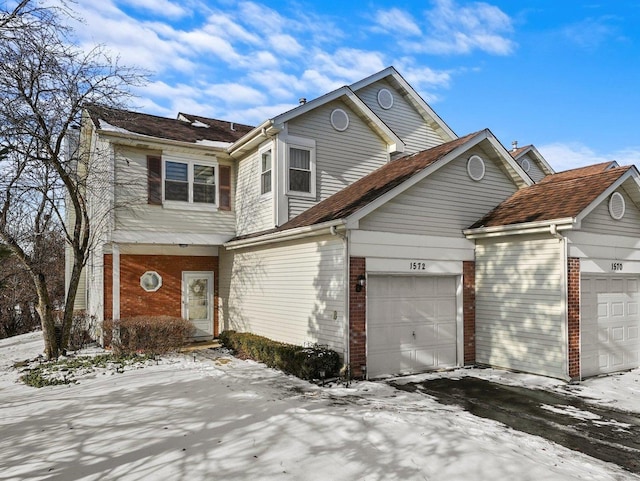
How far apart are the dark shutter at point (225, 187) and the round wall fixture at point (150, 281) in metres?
3.00

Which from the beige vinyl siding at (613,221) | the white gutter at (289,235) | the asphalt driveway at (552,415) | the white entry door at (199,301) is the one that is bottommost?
the asphalt driveway at (552,415)

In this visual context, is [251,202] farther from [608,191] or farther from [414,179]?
[608,191]

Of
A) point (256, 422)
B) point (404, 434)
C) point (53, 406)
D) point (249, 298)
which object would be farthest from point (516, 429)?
point (249, 298)

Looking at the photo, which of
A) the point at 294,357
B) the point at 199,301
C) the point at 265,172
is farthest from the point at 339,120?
the point at 294,357

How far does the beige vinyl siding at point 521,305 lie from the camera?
1005 centimetres

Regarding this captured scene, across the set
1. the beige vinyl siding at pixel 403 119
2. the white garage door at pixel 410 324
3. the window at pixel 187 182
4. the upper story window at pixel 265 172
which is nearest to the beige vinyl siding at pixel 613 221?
the white garage door at pixel 410 324

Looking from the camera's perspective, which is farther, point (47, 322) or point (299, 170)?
point (299, 170)

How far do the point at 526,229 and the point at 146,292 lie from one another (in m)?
11.1

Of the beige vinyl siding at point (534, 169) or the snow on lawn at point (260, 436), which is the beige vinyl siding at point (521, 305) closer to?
the snow on lawn at point (260, 436)

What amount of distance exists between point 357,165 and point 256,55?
4.61 metres

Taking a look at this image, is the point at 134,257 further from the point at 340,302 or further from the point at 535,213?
the point at 535,213

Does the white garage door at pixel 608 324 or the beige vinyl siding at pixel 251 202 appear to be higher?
the beige vinyl siding at pixel 251 202

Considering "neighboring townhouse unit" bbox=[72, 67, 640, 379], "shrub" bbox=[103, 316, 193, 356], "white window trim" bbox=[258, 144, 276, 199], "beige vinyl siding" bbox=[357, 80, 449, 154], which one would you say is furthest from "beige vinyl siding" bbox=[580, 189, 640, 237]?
"shrub" bbox=[103, 316, 193, 356]

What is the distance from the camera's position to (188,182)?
1442cm
